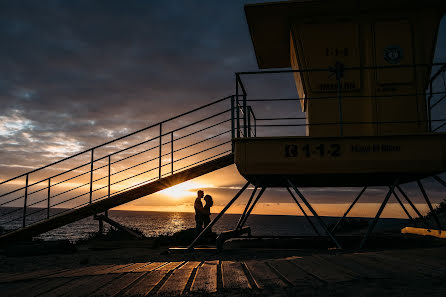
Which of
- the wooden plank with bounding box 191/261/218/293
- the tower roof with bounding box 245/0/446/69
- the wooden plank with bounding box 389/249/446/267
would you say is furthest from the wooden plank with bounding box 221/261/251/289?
the tower roof with bounding box 245/0/446/69

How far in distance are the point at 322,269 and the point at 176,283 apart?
1.70 m

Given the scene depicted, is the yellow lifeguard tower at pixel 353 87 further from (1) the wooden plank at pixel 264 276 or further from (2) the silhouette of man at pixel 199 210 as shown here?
(2) the silhouette of man at pixel 199 210

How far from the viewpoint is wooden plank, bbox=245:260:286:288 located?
11.3 ft

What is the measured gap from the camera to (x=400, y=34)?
25.5 feet

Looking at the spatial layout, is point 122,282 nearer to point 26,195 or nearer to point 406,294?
point 406,294

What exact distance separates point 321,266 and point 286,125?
3829 millimetres

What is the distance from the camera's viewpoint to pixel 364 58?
7.82m

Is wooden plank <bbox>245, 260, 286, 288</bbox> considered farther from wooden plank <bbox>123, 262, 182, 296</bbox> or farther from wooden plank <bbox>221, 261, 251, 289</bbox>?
wooden plank <bbox>123, 262, 182, 296</bbox>

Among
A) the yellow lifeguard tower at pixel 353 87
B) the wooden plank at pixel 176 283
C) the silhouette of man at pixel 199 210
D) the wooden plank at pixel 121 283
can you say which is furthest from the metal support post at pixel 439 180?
the wooden plank at pixel 121 283

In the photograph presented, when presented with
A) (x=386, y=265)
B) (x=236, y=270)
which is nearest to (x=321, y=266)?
(x=386, y=265)

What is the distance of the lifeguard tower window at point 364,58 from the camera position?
25.2ft

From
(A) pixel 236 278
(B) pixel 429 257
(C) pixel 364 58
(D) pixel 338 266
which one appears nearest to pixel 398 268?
(D) pixel 338 266

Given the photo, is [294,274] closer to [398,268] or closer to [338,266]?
[338,266]

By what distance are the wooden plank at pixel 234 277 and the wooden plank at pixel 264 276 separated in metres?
0.11
